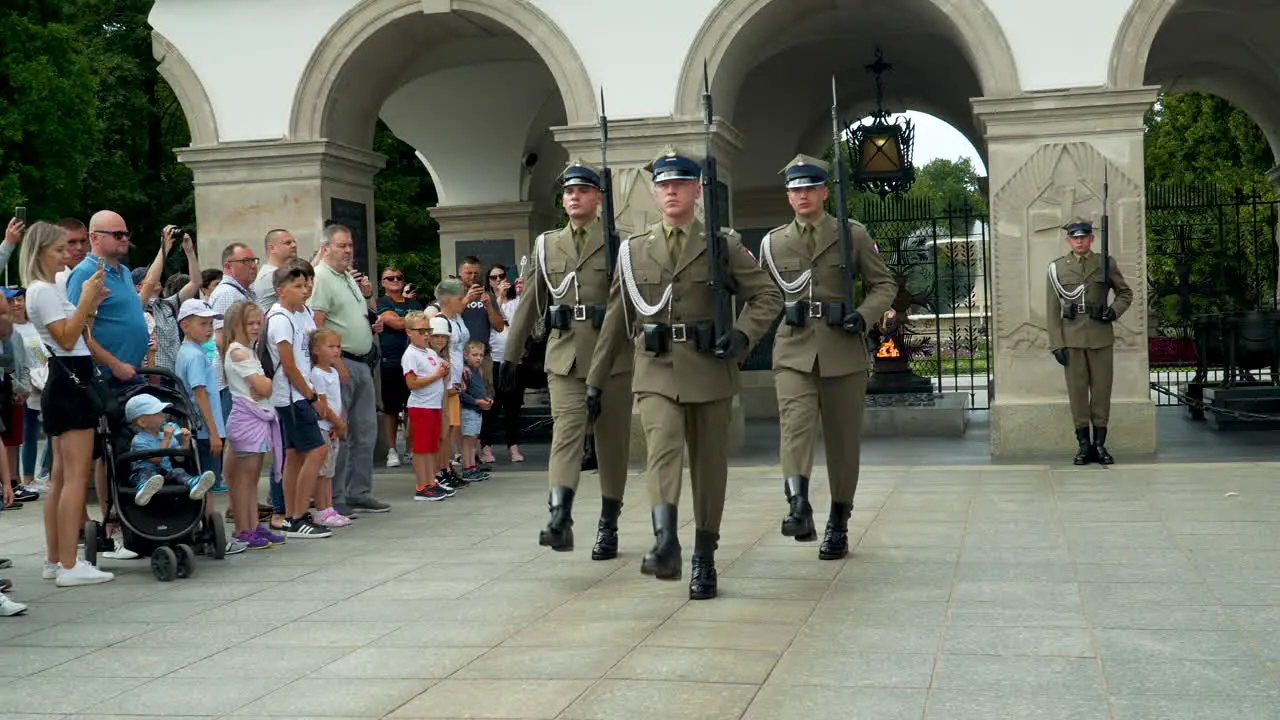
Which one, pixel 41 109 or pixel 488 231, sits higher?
pixel 41 109

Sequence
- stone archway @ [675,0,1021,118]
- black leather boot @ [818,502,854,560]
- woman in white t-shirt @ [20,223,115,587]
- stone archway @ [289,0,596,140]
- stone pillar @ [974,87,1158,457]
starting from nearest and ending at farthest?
woman in white t-shirt @ [20,223,115,587] < black leather boot @ [818,502,854,560] < stone pillar @ [974,87,1158,457] < stone archway @ [675,0,1021,118] < stone archway @ [289,0,596,140]

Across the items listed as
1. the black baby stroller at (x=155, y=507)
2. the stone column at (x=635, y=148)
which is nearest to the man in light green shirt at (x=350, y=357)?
the black baby stroller at (x=155, y=507)

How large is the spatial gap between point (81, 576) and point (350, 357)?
9.28 feet

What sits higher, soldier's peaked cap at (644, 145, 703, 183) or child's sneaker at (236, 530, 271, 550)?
soldier's peaked cap at (644, 145, 703, 183)

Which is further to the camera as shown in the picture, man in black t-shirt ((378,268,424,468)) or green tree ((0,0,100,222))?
green tree ((0,0,100,222))

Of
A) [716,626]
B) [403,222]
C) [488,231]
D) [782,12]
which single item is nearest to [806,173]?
[716,626]

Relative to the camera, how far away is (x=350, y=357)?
9719mm

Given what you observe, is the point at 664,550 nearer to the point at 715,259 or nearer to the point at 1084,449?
the point at 715,259

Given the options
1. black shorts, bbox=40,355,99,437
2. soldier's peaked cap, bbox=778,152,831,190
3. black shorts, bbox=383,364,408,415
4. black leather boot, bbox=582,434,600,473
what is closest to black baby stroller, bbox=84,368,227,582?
→ black shorts, bbox=40,355,99,437

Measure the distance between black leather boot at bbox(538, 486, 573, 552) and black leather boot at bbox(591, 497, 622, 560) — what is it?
1.17ft

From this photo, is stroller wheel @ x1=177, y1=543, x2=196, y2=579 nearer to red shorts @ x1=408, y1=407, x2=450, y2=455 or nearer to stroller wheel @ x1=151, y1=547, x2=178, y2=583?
stroller wheel @ x1=151, y1=547, x2=178, y2=583

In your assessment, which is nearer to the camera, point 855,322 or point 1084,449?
point 855,322

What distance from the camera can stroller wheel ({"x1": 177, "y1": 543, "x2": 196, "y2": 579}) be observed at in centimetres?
734

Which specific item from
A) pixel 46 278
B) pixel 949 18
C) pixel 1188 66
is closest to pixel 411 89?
pixel 949 18
